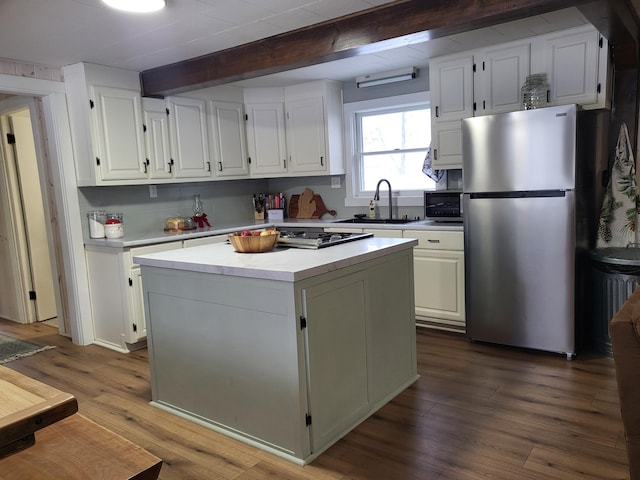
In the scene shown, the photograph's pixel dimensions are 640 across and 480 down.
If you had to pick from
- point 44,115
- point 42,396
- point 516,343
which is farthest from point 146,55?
point 516,343

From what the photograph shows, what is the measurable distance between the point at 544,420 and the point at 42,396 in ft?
7.30

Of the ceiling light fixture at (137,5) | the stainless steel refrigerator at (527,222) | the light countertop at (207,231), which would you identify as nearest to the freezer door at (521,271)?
the stainless steel refrigerator at (527,222)

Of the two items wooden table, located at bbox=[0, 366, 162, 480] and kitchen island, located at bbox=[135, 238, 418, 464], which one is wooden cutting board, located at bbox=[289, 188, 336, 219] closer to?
kitchen island, located at bbox=[135, 238, 418, 464]

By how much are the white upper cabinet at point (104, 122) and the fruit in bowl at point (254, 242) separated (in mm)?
1717

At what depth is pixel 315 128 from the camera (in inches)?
186

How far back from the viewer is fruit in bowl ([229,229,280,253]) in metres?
2.63

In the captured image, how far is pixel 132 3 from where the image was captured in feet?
8.09

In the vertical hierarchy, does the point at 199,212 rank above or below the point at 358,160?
below

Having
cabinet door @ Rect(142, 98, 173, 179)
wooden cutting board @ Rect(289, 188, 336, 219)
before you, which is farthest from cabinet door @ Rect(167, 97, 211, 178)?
wooden cutting board @ Rect(289, 188, 336, 219)

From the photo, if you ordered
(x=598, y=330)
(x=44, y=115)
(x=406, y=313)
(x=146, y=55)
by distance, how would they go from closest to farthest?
(x=406, y=313), (x=598, y=330), (x=146, y=55), (x=44, y=115)

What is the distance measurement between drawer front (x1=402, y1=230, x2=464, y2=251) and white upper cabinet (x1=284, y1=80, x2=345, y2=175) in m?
1.24

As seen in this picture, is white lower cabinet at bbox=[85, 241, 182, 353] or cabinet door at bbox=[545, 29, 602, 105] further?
white lower cabinet at bbox=[85, 241, 182, 353]

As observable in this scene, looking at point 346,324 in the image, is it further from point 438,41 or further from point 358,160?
point 358,160

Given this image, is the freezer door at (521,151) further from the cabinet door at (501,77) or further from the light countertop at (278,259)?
the light countertop at (278,259)
